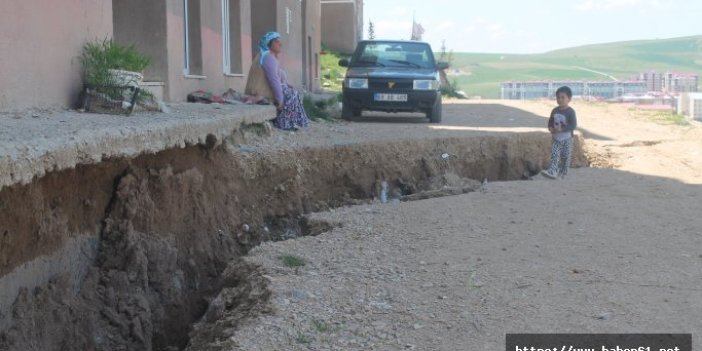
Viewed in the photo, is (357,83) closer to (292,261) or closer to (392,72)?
(392,72)

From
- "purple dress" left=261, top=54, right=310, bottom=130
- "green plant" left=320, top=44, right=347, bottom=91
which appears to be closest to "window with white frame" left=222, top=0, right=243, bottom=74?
"purple dress" left=261, top=54, right=310, bottom=130

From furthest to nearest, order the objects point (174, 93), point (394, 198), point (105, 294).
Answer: point (174, 93), point (394, 198), point (105, 294)

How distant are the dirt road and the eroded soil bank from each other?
451 millimetres

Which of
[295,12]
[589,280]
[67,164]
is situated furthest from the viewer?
[295,12]

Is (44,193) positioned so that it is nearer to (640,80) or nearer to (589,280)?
(589,280)

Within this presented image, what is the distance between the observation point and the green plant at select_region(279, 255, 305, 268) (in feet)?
18.6

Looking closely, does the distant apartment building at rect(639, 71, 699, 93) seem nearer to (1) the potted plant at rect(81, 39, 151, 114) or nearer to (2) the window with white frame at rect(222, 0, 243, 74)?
(2) the window with white frame at rect(222, 0, 243, 74)

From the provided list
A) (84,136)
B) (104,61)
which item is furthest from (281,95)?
(84,136)

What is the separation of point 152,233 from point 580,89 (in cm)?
2670

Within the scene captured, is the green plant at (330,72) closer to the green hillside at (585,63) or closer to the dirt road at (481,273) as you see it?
the green hillside at (585,63)

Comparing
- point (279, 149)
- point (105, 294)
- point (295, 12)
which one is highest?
point (295, 12)

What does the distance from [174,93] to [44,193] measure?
587 centimetres

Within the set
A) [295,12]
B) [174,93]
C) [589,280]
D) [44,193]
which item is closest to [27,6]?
[44,193]

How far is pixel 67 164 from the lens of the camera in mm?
4707
